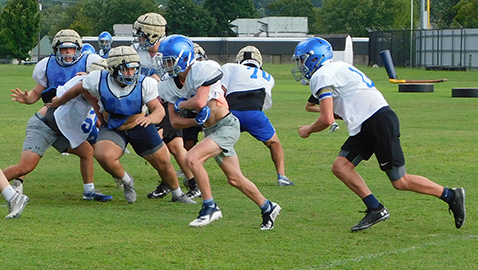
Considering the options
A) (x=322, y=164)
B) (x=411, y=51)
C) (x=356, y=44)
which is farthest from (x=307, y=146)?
(x=356, y=44)

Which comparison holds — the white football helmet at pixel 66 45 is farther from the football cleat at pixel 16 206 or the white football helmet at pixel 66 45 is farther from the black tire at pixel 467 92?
the black tire at pixel 467 92

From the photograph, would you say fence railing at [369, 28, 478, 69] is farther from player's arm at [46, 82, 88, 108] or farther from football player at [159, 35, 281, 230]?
football player at [159, 35, 281, 230]

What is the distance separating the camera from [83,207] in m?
8.81

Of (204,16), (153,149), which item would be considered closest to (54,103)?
(153,149)

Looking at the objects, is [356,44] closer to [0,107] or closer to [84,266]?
[0,107]

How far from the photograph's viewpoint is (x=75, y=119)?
913cm

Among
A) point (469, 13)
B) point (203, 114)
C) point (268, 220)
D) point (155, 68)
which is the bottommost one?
point (268, 220)

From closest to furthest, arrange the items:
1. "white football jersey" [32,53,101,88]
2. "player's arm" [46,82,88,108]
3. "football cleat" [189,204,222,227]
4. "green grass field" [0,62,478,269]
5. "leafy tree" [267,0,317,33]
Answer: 1. "green grass field" [0,62,478,269]
2. "football cleat" [189,204,222,227]
3. "player's arm" [46,82,88,108]
4. "white football jersey" [32,53,101,88]
5. "leafy tree" [267,0,317,33]

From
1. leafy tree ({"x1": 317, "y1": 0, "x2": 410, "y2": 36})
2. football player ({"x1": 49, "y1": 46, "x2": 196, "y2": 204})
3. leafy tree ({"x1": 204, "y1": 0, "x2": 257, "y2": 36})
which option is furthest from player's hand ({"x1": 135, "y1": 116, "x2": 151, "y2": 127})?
leafy tree ({"x1": 317, "y1": 0, "x2": 410, "y2": 36})

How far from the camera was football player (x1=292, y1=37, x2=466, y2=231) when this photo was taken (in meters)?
7.40

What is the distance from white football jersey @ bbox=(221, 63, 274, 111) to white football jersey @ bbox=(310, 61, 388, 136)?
2.81m

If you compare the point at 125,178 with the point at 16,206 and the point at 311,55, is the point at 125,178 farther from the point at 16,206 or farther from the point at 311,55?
the point at 311,55

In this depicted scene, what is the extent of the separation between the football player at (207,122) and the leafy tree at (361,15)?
104m

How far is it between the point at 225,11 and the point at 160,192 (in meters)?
108
